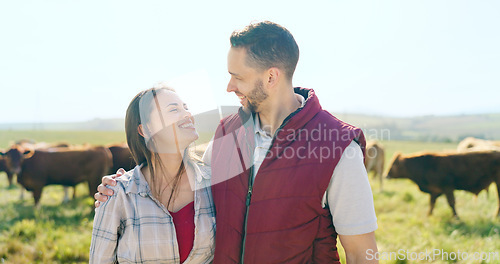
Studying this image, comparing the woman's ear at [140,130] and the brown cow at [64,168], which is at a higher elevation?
the woman's ear at [140,130]

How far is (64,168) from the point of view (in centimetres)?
1114

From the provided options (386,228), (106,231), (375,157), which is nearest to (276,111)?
(106,231)

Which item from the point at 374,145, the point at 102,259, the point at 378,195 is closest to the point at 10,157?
the point at 102,259

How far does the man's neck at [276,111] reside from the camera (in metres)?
2.42

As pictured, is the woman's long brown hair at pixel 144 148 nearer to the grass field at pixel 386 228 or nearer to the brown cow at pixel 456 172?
the grass field at pixel 386 228

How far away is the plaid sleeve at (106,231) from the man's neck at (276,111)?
110 centimetres

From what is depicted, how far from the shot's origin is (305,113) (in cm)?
227

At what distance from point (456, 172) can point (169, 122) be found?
8.98m

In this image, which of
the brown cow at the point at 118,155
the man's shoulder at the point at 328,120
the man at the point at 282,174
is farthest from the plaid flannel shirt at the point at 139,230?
the brown cow at the point at 118,155

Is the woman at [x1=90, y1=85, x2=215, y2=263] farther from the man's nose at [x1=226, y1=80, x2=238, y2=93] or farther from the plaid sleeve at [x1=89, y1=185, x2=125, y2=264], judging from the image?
the man's nose at [x1=226, y1=80, x2=238, y2=93]

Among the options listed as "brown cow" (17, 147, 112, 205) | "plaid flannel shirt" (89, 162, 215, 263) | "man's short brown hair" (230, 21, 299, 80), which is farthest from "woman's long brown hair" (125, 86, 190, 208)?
"brown cow" (17, 147, 112, 205)

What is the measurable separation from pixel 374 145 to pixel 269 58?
509 inches

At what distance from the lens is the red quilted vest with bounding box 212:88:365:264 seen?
2117 millimetres

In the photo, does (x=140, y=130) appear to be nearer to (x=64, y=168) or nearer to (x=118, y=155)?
(x=64, y=168)
